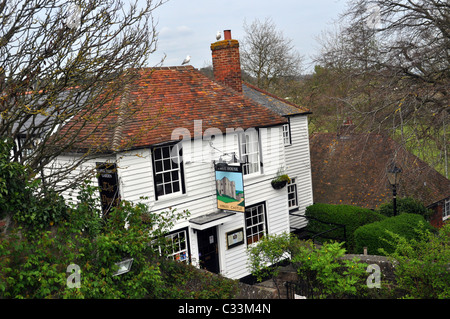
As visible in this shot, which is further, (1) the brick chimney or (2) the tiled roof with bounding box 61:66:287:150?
(1) the brick chimney

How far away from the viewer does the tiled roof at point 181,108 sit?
13295 millimetres

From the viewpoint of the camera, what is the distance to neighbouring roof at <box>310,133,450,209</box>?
20.1 metres

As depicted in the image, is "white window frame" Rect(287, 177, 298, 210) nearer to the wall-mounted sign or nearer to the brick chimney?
the brick chimney

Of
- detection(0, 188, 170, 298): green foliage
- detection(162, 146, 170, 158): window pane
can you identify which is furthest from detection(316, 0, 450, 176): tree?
detection(0, 188, 170, 298): green foliage

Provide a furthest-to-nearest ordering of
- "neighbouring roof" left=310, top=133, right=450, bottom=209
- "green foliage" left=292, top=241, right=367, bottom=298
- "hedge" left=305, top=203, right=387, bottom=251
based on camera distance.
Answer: "neighbouring roof" left=310, top=133, right=450, bottom=209
"hedge" left=305, top=203, right=387, bottom=251
"green foliage" left=292, top=241, right=367, bottom=298

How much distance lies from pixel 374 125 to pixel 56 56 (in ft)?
35.4

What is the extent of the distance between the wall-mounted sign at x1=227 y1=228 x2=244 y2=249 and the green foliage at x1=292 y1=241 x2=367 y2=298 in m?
5.91

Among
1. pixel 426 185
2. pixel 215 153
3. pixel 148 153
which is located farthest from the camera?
pixel 426 185

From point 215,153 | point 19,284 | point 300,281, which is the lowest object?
point 300,281

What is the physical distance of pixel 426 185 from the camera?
20375mm

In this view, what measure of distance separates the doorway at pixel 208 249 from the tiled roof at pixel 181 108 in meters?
3.55
